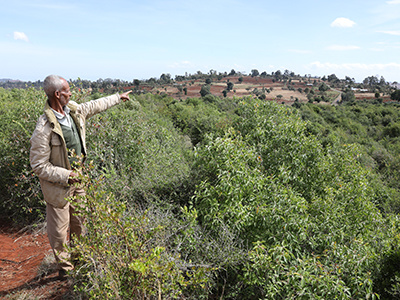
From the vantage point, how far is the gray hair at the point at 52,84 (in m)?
2.67

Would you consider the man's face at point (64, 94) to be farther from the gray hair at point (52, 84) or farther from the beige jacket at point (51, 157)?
the beige jacket at point (51, 157)

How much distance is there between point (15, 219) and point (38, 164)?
3.20 m

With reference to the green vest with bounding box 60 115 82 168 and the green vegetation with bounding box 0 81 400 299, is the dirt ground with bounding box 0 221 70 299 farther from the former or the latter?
the green vest with bounding box 60 115 82 168

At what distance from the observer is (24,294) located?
2980 mm

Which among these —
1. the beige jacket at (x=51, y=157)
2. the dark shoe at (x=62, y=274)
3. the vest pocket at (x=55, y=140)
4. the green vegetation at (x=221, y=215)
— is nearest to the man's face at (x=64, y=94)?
the beige jacket at (x=51, y=157)

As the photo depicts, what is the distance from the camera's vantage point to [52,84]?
2682 mm

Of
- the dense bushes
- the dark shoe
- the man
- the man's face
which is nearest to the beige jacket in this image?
the man

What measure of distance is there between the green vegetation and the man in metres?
0.30

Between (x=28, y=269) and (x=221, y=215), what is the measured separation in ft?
8.46

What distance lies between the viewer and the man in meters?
2.68

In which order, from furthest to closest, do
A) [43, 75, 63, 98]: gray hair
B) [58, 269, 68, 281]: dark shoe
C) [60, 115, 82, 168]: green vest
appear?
1. [58, 269, 68, 281]: dark shoe
2. [60, 115, 82, 168]: green vest
3. [43, 75, 63, 98]: gray hair

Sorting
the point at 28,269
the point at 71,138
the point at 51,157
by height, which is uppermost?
the point at 71,138

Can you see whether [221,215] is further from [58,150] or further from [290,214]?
[58,150]

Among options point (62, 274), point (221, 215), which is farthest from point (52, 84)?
point (221, 215)
